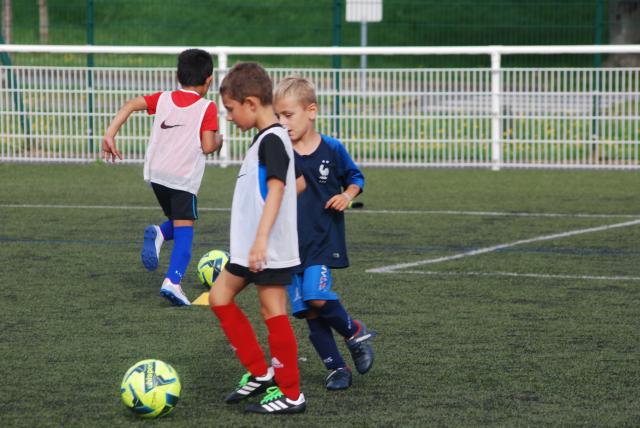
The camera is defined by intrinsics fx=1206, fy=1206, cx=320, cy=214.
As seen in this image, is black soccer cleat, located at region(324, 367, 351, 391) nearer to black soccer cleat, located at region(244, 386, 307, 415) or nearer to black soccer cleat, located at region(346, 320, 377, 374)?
black soccer cleat, located at region(346, 320, 377, 374)

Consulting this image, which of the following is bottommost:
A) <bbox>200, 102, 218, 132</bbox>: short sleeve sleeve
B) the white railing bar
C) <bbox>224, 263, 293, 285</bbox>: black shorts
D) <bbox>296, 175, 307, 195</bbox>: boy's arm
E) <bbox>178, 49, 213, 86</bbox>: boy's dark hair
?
<bbox>224, 263, 293, 285</bbox>: black shorts

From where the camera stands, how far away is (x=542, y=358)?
604cm

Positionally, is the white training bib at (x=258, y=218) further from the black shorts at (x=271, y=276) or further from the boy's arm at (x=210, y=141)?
the boy's arm at (x=210, y=141)

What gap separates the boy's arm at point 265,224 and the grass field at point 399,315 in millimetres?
691

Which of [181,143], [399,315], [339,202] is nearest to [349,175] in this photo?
[339,202]

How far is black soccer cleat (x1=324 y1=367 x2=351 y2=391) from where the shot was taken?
549 cm

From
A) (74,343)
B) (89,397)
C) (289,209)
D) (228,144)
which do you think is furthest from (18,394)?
(228,144)

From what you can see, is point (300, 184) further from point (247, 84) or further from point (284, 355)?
point (284, 355)

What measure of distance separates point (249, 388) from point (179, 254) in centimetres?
245

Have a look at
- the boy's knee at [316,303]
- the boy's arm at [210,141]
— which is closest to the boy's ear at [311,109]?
the boy's knee at [316,303]

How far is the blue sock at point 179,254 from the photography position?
7.45 metres

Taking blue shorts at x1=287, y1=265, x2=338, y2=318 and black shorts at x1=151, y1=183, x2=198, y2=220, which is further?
black shorts at x1=151, y1=183, x2=198, y2=220

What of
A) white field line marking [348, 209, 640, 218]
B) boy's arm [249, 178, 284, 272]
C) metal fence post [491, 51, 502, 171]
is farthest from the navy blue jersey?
metal fence post [491, 51, 502, 171]

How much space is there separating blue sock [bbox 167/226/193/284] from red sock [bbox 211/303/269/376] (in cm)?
229
